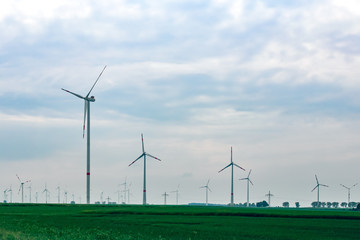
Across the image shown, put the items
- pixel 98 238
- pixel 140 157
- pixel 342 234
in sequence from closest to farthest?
pixel 98 238 → pixel 342 234 → pixel 140 157

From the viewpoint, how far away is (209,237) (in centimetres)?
4772

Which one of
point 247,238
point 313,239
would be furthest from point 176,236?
point 313,239

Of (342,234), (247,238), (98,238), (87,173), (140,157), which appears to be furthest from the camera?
(140,157)

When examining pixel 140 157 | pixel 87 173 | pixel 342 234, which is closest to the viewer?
pixel 342 234

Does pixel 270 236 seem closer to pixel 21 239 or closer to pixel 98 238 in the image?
pixel 98 238

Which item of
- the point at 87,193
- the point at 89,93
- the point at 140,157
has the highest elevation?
the point at 89,93

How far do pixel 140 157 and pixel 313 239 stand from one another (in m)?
129

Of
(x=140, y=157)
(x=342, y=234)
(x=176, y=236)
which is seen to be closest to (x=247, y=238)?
→ (x=176, y=236)

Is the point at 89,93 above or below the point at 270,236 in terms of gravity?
above

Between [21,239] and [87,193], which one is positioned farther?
[87,193]

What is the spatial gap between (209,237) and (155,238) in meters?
5.53

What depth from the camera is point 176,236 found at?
159 feet

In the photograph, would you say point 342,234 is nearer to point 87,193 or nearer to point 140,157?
point 87,193

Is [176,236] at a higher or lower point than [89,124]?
lower
